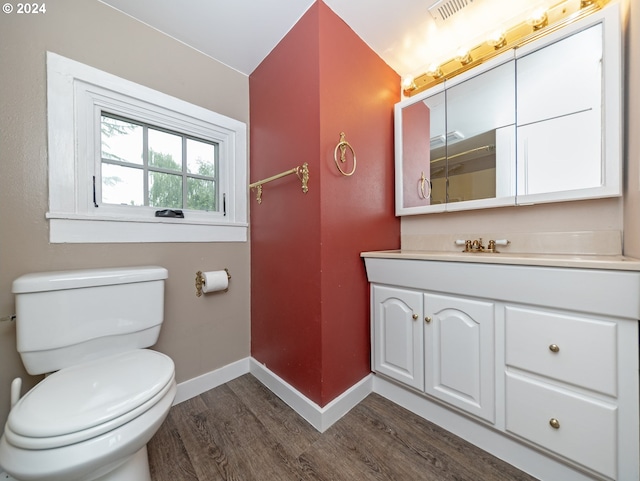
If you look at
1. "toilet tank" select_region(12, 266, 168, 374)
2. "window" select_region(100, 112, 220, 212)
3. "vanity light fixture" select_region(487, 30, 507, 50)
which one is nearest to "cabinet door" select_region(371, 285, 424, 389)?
"toilet tank" select_region(12, 266, 168, 374)

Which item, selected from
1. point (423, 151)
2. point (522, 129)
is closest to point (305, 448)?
point (423, 151)

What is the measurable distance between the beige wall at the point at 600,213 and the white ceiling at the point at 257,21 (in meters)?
0.90

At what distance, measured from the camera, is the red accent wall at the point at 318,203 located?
1255mm

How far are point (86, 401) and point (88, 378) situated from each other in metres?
0.16

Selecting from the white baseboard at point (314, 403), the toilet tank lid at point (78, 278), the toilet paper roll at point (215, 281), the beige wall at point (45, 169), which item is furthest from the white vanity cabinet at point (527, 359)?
the toilet tank lid at point (78, 278)

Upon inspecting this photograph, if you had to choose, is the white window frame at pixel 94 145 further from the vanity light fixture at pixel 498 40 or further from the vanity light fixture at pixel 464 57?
the vanity light fixture at pixel 498 40

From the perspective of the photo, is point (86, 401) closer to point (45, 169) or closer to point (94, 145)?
point (45, 169)

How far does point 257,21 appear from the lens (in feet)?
4.40

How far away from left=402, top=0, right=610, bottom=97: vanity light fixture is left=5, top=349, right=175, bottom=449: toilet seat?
6.94 ft

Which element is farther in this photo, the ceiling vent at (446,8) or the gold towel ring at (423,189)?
the gold towel ring at (423,189)

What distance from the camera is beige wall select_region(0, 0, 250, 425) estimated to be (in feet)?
3.32

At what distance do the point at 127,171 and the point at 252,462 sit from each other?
5.17ft

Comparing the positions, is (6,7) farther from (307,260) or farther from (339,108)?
(307,260)

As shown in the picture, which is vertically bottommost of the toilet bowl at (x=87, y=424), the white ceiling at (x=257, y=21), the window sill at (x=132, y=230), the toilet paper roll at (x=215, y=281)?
the toilet bowl at (x=87, y=424)
